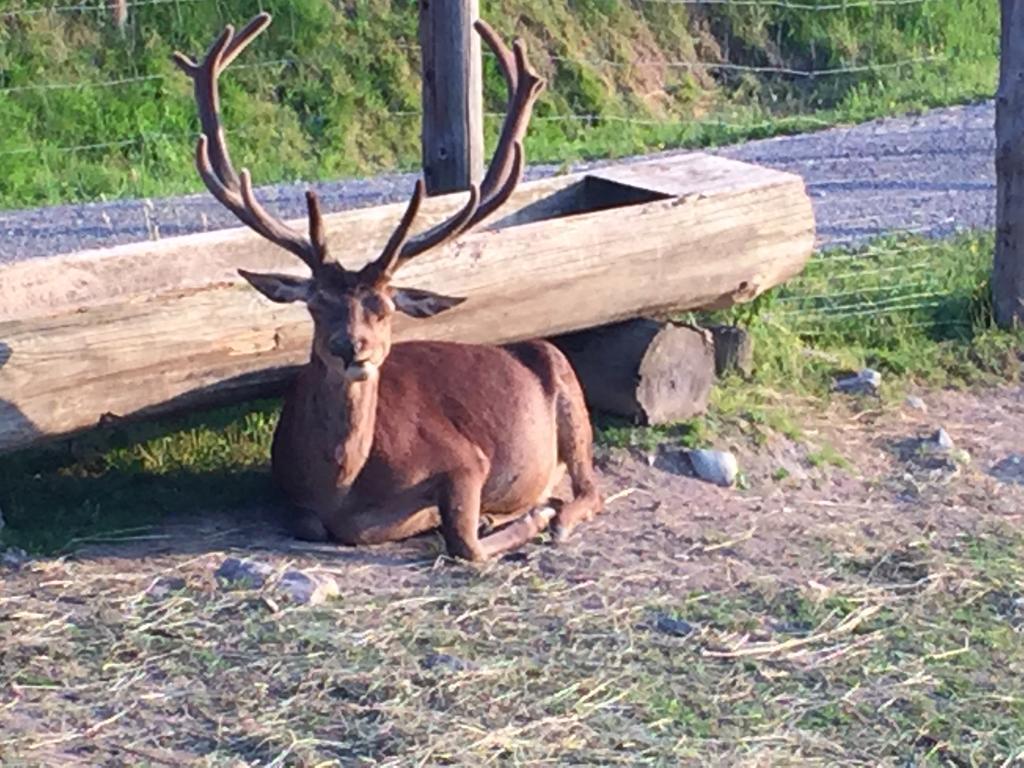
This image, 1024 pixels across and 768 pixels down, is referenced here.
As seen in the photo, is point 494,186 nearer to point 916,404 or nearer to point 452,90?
point 452,90

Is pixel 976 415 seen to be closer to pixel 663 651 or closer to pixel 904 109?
pixel 663 651

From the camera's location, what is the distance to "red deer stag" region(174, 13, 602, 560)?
654cm

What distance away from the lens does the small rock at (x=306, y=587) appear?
6199 millimetres

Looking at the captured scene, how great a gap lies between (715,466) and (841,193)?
591 cm

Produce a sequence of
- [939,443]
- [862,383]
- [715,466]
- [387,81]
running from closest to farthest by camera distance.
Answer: [715,466]
[939,443]
[862,383]
[387,81]

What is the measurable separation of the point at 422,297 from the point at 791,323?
2828 mm

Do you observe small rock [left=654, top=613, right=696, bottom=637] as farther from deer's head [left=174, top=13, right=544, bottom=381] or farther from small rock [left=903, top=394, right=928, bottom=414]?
small rock [left=903, top=394, right=928, bottom=414]

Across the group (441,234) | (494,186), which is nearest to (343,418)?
(441,234)

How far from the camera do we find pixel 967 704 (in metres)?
5.67

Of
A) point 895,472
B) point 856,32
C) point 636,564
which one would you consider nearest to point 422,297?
point 636,564

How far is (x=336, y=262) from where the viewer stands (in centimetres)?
660

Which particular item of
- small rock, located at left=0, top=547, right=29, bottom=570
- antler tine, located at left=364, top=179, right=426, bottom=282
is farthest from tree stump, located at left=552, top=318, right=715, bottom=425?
small rock, located at left=0, top=547, right=29, bottom=570

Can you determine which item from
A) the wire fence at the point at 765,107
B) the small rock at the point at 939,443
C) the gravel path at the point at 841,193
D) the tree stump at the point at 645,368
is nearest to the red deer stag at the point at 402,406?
the tree stump at the point at 645,368

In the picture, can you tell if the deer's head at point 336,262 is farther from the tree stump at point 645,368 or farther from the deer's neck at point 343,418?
the tree stump at point 645,368
